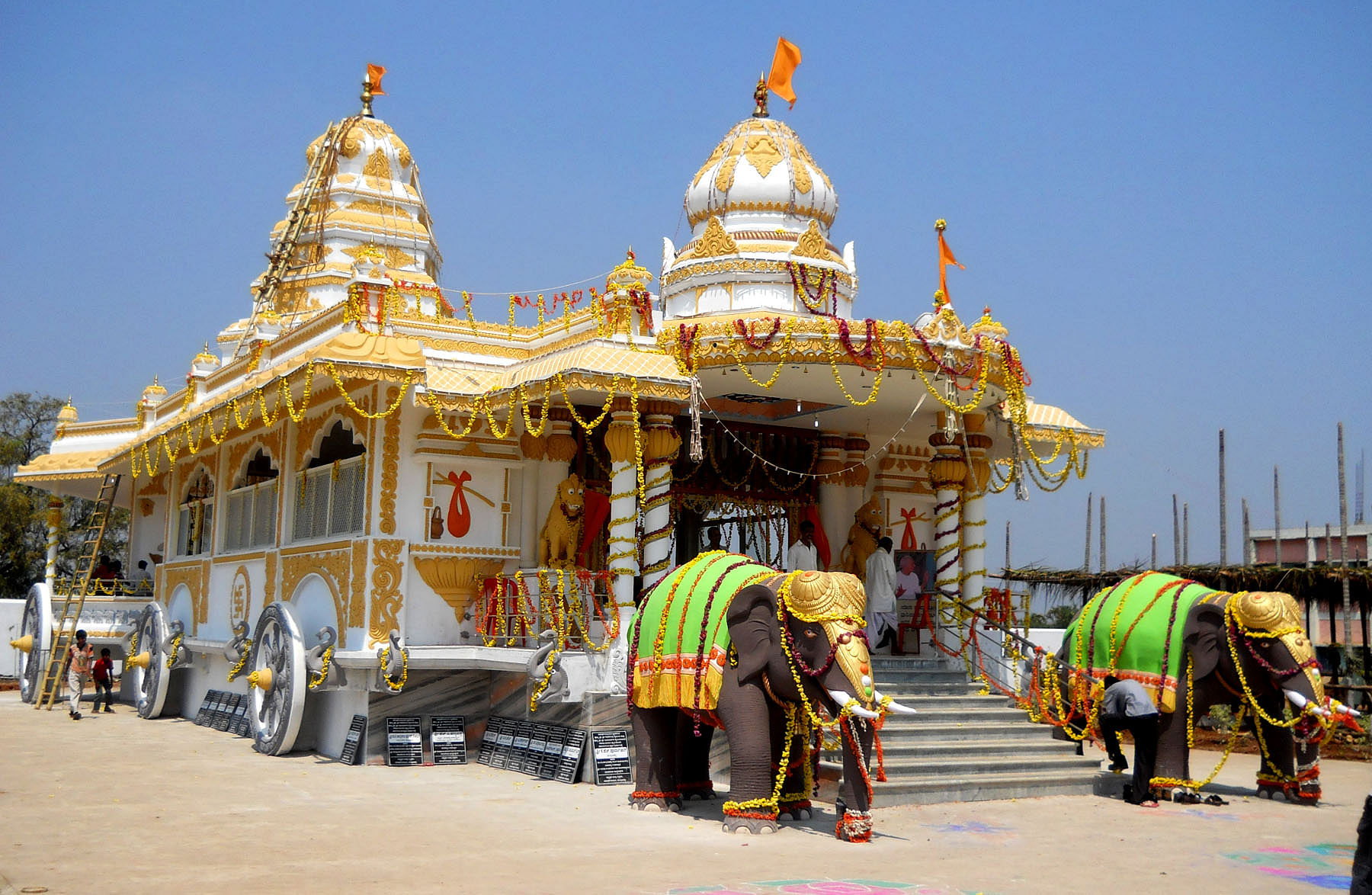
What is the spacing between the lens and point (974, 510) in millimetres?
16531

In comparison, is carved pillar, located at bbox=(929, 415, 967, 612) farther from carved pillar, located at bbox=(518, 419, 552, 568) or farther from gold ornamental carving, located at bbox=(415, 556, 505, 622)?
gold ornamental carving, located at bbox=(415, 556, 505, 622)

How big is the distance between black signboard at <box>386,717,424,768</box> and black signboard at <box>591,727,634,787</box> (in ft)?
8.03

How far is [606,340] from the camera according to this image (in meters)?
14.4

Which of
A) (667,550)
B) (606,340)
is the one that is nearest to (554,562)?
(667,550)

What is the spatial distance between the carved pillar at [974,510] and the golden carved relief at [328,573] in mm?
7297

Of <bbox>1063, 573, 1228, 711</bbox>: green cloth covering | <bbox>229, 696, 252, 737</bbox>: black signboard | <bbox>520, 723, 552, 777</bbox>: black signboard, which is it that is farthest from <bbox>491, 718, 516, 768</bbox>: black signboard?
<bbox>1063, 573, 1228, 711</bbox>: green cloth covering

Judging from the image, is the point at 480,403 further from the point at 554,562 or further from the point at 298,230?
the point at 298,230

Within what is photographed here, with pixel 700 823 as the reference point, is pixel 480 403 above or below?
above

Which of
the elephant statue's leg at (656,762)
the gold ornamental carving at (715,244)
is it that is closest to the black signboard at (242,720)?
the elephant statue's leg at (656,762)

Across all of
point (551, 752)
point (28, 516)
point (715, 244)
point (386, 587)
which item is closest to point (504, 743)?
point (551, 752)

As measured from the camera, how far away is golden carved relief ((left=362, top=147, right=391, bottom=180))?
2517 centimetres

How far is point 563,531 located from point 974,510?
5.14 meters

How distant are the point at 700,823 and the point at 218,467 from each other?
→ 1239cm

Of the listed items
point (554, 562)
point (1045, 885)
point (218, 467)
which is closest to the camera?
point (1045, 885)
